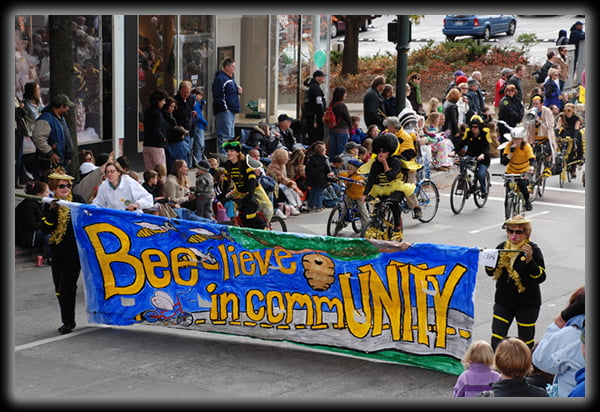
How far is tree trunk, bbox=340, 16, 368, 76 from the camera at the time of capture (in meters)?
32.5

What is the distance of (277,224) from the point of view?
1677cm

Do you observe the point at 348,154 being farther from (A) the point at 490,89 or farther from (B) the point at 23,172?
(A) the point at 490,89

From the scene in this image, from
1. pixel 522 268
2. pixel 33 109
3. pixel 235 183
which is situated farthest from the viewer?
pixel 33 109

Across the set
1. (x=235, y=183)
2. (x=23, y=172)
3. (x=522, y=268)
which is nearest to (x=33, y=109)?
(x=23, y=172)

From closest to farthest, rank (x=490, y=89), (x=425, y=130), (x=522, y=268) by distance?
(x=522, y=268) < (x=425, y=130) < (x=490, y=89)

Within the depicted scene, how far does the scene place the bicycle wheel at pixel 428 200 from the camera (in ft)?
56.8

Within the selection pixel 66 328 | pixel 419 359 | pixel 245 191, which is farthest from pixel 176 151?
pixel 419 359

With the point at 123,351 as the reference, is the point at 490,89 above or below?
above

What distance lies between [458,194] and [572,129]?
4.33m

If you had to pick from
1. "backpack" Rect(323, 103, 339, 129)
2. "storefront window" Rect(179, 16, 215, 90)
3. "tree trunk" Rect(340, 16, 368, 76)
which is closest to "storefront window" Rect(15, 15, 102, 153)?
"storefront window" Rect(179, 16, 215, 90)

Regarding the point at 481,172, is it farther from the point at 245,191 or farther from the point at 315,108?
the point at 245,191

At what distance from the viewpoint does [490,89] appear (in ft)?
106

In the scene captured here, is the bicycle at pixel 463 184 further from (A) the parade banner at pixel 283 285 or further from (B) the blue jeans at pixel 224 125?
(A) the parade banner at pixel 283 285
